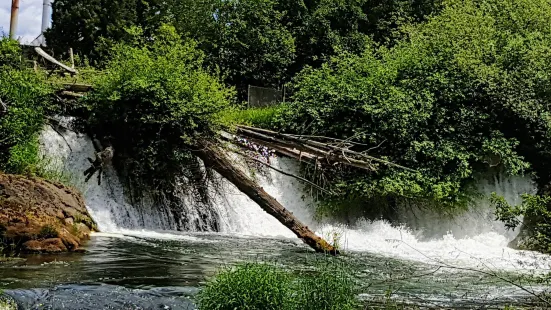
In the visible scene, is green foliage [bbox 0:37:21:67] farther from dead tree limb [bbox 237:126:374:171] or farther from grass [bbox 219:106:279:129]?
grass [bbox 219:106:279:129]

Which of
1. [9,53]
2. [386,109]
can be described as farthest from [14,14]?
[386,109]

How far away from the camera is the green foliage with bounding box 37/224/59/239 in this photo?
33.3 feet

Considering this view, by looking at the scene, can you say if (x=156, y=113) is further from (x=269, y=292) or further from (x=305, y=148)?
(x=269, y=292)

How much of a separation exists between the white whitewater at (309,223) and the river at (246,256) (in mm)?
28

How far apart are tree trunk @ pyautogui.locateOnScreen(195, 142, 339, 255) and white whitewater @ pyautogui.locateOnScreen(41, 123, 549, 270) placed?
4.82ft

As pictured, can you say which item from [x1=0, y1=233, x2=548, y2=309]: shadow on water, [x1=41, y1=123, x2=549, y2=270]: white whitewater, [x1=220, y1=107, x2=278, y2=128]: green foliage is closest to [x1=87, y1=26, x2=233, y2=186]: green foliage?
[x1=41, y1=123, x2=549, y2=270]: white whitewater

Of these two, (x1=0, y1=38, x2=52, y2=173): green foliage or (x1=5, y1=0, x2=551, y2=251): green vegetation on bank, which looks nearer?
(x1=0, y1=38, x2=52, y2=173): green foliage

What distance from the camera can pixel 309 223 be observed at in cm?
1761

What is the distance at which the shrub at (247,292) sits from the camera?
578 centimetres

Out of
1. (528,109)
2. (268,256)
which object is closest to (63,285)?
(268,256)

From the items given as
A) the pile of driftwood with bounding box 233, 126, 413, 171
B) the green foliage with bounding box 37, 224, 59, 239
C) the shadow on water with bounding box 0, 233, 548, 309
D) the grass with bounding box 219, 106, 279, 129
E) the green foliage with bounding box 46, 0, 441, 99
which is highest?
the green foliage with bounding box 46, 0, 441, 99

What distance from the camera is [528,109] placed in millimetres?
17766

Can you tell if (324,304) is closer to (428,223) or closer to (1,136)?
(1,136)

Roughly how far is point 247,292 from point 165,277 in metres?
3.07
